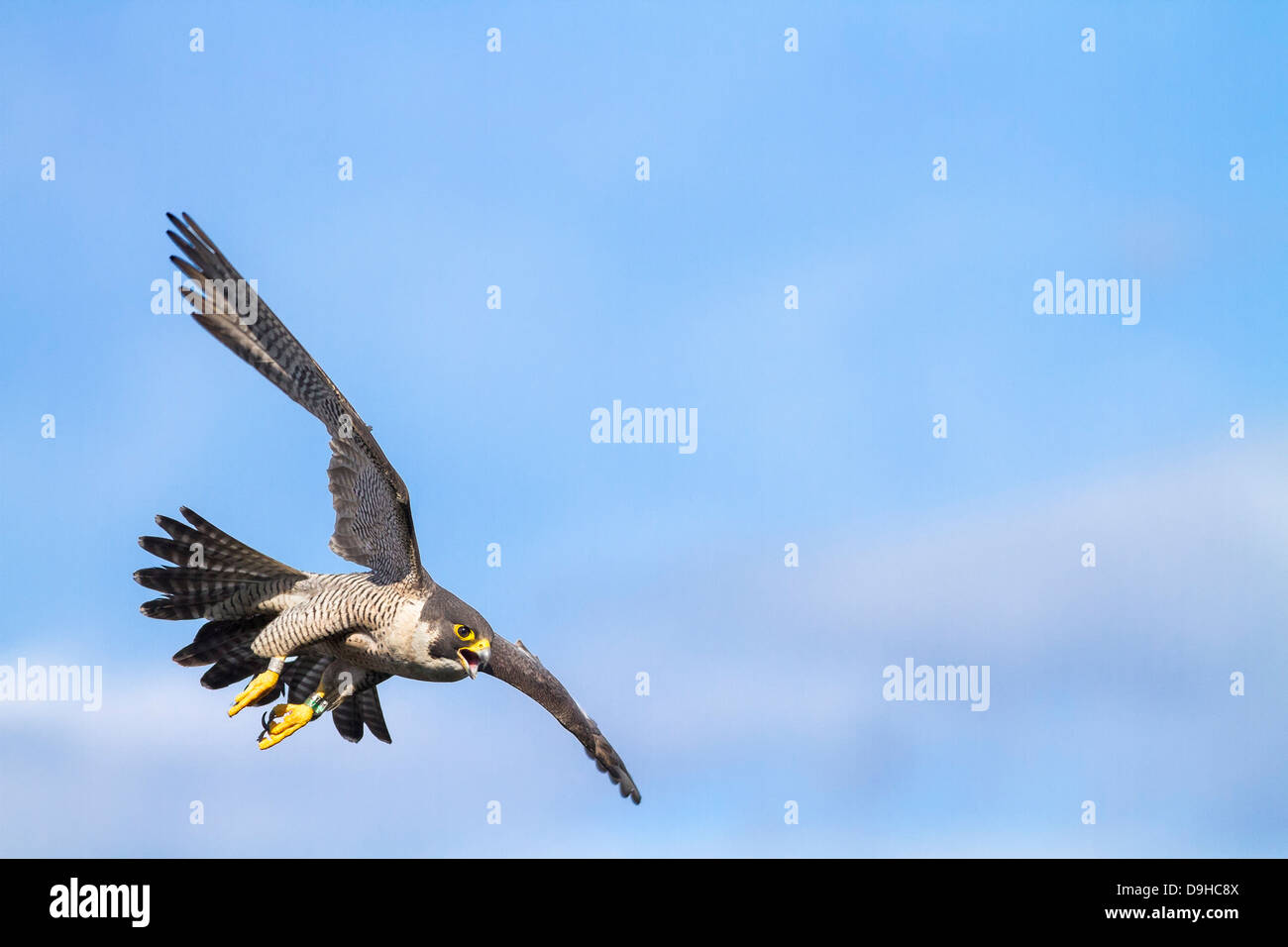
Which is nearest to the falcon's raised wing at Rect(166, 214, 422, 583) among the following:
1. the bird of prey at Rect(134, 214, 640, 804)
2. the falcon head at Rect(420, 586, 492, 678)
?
the bird of prey at Rect(134, 214, 640, 804)

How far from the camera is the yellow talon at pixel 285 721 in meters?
15.5

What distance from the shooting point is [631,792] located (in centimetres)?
1741

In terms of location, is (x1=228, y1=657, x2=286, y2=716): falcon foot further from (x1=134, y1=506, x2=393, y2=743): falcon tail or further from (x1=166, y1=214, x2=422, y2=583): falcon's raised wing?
(x1=166, y1=214, x2=422, y2=583): falcon's raised wing

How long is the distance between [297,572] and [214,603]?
1.03m

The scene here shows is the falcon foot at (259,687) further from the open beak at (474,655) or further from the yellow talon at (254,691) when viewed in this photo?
the open beak at (474,655)

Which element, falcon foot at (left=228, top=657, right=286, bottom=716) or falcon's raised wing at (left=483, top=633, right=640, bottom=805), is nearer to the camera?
falcon foot at (left=228, top=657, right=286, bottom=716)

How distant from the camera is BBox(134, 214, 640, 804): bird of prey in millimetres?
14805

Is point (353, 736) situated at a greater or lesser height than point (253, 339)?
lesser

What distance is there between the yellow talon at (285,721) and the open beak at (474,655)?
7.10 ft

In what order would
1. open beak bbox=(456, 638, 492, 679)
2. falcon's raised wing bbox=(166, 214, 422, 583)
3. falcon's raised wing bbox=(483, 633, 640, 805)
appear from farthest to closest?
falcon's raised wing bbox=(483, 633, 640, 805) → open beak bbox=(456, 638, 492, 679) → falcon's raised wing bbox=(166, 214, 422, 583)

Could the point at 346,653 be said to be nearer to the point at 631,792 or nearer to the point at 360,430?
Result: the point at 360,430

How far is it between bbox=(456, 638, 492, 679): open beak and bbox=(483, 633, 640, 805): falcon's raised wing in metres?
1.65
